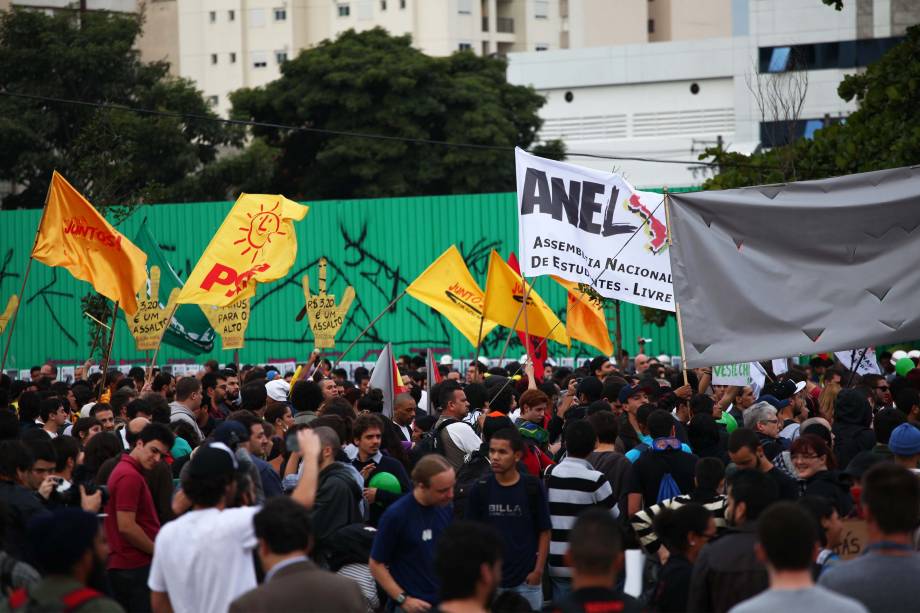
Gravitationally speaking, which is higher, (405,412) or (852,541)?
(405,412)

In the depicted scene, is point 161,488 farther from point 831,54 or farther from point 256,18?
point 256,18

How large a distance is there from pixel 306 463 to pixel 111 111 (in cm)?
4270

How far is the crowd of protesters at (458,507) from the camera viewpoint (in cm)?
504

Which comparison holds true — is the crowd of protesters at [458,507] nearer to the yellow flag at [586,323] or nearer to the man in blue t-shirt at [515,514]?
the man in blue t-shirt at [515,514]

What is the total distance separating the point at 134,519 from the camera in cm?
751

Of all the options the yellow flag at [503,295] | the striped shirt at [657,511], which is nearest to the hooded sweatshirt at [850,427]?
the striped shirt at [657,511]

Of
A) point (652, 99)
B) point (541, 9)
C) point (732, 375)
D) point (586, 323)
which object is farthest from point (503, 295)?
point (541, 9)

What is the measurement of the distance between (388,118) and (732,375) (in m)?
38.4

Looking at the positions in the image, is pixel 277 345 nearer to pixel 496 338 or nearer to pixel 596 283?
pixel 496 338

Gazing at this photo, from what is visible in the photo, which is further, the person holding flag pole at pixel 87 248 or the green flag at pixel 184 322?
the green flag at pixel 184 322

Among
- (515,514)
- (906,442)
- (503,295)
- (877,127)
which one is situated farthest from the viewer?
(877,127)

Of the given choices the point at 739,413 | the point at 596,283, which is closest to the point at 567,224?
the point at 596,283

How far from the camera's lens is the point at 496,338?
1266 inches

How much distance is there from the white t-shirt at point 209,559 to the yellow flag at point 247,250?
9.11 meters
